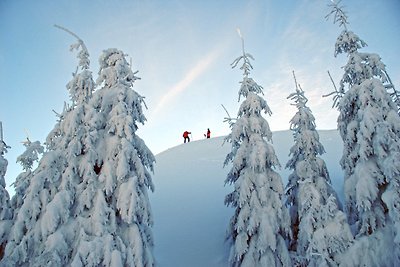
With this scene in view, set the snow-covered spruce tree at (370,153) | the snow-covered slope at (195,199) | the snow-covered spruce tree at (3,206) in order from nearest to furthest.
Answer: the snow-covered spruce tree at (370,153) → the snow-covered spruce tree at (3,206) → the snow-covered slope at (195,199)

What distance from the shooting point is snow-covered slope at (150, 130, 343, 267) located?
21.9 metres

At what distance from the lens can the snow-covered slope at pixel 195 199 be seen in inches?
863

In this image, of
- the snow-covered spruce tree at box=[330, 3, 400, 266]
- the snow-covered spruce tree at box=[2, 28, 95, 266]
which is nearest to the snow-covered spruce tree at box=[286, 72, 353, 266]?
the snow-covered spruce tree at box=[330, 3, 400, 266]

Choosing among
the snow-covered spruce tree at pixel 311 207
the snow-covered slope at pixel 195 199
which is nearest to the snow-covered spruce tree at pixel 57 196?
the snow-covered spruce tree at pixel 311 207

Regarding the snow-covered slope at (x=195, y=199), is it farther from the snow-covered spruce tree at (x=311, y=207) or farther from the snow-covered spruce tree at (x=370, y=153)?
the snow-covered spruce tree at (x=370, y=153)

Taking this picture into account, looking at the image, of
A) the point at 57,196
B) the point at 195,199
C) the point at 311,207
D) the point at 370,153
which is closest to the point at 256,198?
the point at 311,207

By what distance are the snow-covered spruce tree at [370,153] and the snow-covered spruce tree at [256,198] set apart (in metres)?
3.35

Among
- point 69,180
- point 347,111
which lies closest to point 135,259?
point 69,180

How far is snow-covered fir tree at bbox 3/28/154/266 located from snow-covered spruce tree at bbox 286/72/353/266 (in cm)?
642

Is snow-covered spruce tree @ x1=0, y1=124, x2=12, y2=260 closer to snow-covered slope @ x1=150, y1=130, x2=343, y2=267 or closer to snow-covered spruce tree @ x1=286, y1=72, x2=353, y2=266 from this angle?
snow-covered slope @ x1=150, y1=130, x2=343, y2=267

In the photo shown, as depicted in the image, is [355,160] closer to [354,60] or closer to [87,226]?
[354,60]

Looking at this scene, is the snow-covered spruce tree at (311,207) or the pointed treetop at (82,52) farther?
the pointed treetop at (82,52)

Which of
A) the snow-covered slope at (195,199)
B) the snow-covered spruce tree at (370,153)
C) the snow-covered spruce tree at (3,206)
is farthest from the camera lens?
the snow-covered slope at (195,199)

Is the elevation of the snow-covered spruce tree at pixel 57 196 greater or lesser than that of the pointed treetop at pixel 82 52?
lesser
